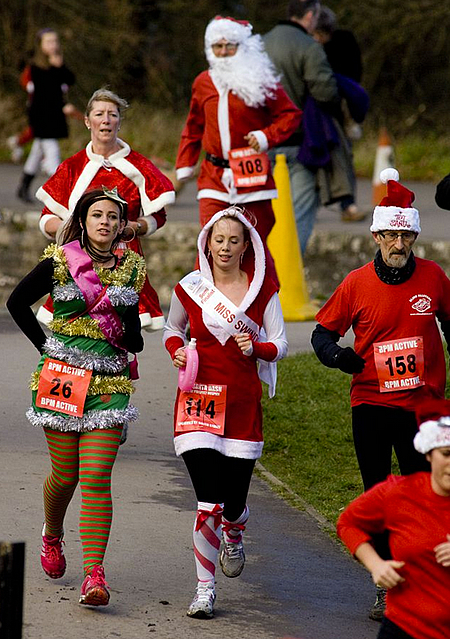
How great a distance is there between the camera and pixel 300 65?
11.3 meters

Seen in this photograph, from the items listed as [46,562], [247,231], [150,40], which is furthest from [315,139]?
[150,40]

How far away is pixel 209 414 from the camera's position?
605 centimetres

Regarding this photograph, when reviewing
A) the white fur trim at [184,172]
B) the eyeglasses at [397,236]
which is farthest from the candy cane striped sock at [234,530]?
the white fur trim at [184,172]

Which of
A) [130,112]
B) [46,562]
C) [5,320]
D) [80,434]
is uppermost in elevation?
[130,112]

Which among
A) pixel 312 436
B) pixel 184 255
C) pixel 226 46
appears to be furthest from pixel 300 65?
pixel 184 255

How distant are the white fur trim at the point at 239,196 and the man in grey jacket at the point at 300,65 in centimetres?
150

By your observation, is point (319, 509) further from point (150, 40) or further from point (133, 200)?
point (150, 40)

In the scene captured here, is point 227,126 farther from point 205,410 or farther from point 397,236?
point 205,410

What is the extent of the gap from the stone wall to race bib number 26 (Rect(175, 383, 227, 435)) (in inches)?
349

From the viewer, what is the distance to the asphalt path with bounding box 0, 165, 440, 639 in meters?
5.76

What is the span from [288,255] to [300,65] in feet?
5.26

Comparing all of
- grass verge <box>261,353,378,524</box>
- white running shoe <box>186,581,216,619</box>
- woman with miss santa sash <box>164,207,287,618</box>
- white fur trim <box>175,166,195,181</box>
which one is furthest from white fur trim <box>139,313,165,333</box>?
white running shoe <box>186,581,216,619</box>

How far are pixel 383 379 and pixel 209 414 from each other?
69 centimetres

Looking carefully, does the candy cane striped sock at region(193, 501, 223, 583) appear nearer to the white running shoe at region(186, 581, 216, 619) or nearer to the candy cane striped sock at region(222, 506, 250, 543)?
the white running shoe at region(186, 581, 216, 619)
